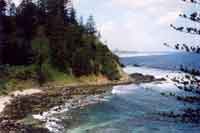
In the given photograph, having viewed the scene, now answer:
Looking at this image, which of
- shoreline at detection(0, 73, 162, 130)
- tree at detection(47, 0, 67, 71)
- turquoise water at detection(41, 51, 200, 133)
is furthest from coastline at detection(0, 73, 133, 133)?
tree at detection(47, 0, 67, 71)

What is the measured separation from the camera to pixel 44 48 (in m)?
79.6

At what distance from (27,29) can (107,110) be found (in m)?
42.3

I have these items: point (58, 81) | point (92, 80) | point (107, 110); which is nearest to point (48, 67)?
point (58, 81)

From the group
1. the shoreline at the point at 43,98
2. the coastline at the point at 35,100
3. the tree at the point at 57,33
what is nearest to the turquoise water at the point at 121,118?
the shoreline at the point at 43,98

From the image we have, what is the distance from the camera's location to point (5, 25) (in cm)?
8375

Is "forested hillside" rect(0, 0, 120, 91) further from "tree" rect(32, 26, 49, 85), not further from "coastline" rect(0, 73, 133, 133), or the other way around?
"coastline" rect(0, 73, 133, 133)

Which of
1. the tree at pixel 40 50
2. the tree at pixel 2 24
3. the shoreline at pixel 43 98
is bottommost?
the shoreline at pixel 43 98

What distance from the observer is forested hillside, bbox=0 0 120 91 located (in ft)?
249

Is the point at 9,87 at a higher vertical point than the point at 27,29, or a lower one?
lower

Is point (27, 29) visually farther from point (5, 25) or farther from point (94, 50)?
point (94, 50)

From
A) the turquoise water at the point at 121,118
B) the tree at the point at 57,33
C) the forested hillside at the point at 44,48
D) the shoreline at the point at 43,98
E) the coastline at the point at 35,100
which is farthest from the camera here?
the tree at the point at 57,33

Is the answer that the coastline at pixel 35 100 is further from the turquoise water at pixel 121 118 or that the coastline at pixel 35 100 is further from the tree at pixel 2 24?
the tree at pixel 2 24

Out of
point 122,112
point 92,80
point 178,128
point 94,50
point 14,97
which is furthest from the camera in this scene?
point 94,50

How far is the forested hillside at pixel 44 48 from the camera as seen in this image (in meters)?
75.8
